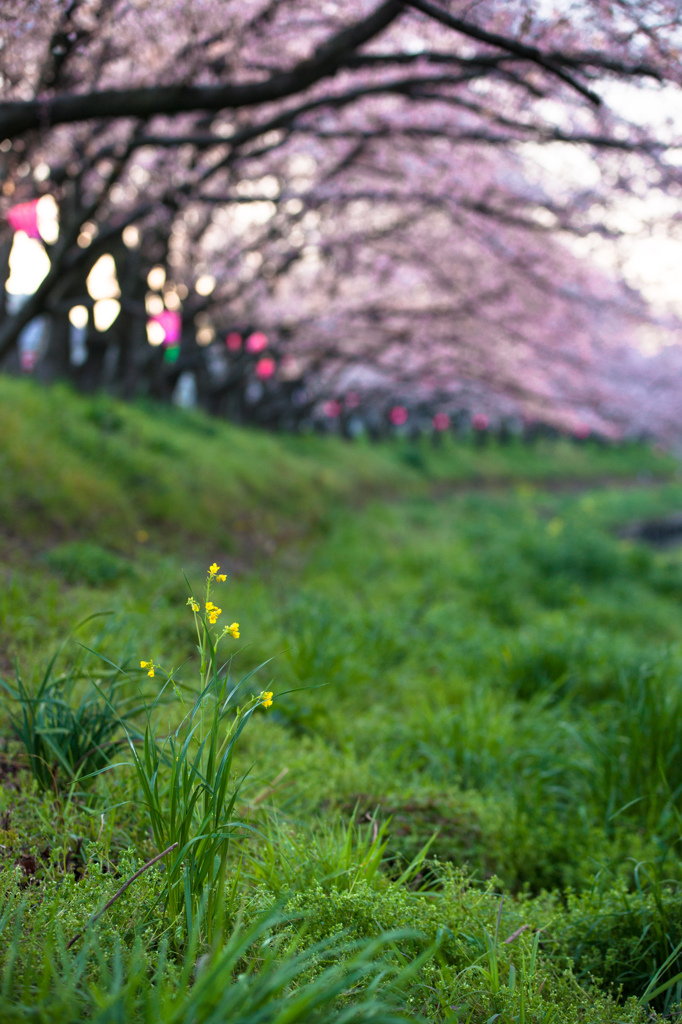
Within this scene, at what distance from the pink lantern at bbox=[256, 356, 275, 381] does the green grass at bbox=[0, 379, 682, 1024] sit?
6.24 metres

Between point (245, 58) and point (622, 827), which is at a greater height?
point (245, 58)

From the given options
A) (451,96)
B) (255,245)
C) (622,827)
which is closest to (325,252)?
(255,245)

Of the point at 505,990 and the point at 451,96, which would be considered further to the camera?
the point at 451,96

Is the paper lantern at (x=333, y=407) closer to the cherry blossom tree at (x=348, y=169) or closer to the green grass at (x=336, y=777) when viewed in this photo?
the cherry blossom tree at (x=348, y=169)

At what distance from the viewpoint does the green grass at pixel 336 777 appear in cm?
159

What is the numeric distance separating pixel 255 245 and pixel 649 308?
576 cm

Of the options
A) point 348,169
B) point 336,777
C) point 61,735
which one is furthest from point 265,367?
point 61,735

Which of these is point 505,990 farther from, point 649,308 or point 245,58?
point 649,308

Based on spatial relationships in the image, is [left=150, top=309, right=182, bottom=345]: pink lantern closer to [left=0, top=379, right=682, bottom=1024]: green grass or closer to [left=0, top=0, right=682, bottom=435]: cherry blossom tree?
[left=0, top=0, right=682, bottom=435]: cherry blossom tree

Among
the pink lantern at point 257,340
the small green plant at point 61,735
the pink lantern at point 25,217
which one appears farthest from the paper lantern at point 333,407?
the small green plant at point 61,735

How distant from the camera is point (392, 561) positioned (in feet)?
24.7

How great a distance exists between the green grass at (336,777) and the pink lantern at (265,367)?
624cm

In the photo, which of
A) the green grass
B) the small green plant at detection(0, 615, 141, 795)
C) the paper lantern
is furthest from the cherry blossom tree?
the paper lantern

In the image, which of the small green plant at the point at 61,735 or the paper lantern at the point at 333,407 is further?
the paper lantern at the point at 333,407
